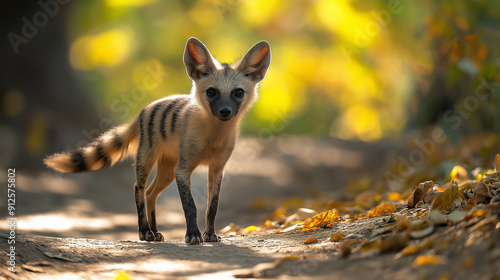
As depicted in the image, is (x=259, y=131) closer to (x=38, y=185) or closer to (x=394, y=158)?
(x=394, y=158)

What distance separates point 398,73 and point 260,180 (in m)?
5.39

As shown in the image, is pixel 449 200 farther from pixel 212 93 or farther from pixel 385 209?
pixel 212 93

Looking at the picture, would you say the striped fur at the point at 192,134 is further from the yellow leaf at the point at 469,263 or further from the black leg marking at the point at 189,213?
the yellow leaf at the point at 469,263

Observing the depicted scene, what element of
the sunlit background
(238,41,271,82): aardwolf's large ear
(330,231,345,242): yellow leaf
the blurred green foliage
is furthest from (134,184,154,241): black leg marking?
the blurred green foliage

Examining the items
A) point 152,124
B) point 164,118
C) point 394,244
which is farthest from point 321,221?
point 152,124

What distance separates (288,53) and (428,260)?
1404cm

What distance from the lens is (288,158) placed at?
1269 cm

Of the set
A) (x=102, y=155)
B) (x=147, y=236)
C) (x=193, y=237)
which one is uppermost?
(x=102, y=155)

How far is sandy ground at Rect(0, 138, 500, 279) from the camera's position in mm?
3094

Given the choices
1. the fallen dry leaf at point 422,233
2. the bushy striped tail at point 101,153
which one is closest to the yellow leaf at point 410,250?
the fallen dry leaf at point 422,233

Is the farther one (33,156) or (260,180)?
(260,180)

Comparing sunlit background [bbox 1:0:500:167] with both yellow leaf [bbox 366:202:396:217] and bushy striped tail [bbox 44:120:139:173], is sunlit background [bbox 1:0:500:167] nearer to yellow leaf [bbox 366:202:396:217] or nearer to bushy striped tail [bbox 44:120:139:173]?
yellow leaf [bbox 366:202:396:217]

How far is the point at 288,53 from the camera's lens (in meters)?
16.5

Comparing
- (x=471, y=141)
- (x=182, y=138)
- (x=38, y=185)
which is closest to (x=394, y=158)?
(x=471, y=141)
